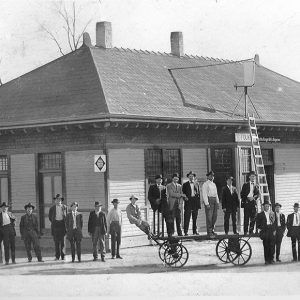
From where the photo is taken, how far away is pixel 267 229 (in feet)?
55.7

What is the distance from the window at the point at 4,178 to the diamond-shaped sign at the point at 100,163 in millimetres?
4338

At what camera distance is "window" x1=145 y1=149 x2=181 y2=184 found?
21469 millimetres

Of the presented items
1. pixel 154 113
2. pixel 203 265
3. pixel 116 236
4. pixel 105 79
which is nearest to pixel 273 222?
pixel 203 265

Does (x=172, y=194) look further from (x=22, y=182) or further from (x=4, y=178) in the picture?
(x=4, y=178)

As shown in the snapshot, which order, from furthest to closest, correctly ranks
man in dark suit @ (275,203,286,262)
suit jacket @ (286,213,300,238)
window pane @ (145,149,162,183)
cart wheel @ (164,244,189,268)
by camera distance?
1. window pane @ (145,149,162,183)
2. suit jacket @ (286,213,300,238)
3. man in dark suit @ (275,203,286,262)
4. cart wheel @ (164,244,189,268)

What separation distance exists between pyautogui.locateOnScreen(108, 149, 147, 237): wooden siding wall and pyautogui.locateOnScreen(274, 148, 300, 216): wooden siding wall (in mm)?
6230

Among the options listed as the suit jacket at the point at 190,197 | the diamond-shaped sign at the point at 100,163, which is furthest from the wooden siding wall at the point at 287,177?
the diamond-shaped sign at the point at 100,163

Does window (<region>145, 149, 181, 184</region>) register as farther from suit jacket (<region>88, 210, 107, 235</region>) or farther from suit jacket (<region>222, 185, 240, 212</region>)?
suit jacket (<region>88, 210, 107, 235</region>)

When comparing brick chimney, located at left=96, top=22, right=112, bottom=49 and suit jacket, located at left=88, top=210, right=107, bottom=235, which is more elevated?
brick chimney, located at left=96, top=22, right=112, bottom=49

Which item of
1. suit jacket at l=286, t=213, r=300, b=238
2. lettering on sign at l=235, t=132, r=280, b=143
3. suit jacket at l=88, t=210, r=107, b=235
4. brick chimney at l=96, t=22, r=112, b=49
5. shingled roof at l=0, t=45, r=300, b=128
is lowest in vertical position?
suit jacket at l=286, t=213, r=300, b=238

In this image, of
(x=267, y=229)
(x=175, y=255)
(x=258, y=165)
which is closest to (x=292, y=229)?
(x=267, y=229)

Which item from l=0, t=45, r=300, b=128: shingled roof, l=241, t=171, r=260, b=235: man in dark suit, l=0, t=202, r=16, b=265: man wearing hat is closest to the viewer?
l=0, t=202, r=16, b=265: man wearing hat

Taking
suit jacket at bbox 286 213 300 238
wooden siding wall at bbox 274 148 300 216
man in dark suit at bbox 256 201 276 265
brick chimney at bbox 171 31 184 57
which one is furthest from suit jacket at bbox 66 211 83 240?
brick chimney at bbox 171 31 184 57

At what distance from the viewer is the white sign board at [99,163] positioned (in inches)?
780
